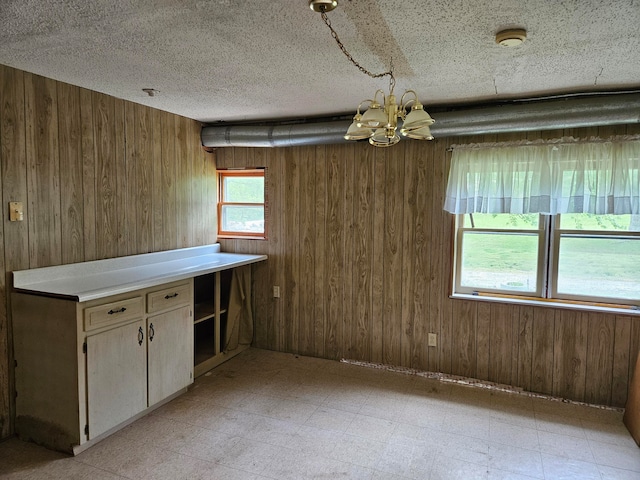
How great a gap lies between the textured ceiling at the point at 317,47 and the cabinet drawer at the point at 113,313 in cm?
143

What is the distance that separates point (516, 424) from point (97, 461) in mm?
2647

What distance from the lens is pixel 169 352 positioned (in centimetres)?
298

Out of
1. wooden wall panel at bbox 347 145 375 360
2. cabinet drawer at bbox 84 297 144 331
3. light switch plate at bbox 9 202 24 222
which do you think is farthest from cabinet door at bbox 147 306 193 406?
wooden wall panel at bbox 347 145 375 360

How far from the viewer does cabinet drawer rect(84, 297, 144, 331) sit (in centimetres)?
238

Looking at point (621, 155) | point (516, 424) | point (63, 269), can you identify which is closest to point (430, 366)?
point (516, 424)

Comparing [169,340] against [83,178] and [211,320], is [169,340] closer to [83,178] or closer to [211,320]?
[211,320]

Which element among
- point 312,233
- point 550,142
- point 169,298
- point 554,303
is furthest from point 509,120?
point 169,298

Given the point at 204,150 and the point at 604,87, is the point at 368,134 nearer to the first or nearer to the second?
the point at 604,87

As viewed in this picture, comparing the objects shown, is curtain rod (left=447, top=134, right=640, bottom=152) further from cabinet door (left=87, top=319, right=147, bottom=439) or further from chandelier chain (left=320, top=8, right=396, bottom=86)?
cabinet door (left=87, top=319, right=147, bottom=439)

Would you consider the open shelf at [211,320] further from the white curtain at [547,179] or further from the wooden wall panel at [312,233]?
the white curtain at [547,179]

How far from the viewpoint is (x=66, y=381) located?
2359mm

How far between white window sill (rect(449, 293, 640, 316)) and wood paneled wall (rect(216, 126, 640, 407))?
0.15 ft

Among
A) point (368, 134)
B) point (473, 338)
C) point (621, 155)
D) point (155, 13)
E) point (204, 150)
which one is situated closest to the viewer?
point (155, 13)

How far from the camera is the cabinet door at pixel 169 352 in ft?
9.32
